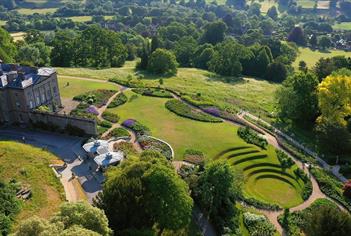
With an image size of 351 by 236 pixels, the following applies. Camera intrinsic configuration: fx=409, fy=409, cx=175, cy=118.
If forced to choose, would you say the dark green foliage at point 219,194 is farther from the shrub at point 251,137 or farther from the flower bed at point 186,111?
the flower bed at point 186,111

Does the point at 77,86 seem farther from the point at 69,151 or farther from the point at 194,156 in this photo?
the point at 194,156

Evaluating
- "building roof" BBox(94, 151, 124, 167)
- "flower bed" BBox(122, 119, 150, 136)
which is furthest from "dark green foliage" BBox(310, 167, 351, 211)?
"building roof" BBox(94, 151, 124, 167)

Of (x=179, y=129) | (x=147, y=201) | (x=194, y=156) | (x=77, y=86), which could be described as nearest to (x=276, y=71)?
(x=179, y=129)

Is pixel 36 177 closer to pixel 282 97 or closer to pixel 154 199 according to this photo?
pixel 154 199

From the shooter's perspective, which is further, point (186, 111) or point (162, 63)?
point (162, 63)

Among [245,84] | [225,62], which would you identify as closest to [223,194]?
[245,84]

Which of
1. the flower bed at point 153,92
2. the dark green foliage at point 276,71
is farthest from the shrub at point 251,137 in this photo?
the dark green foliage at point 276,71
